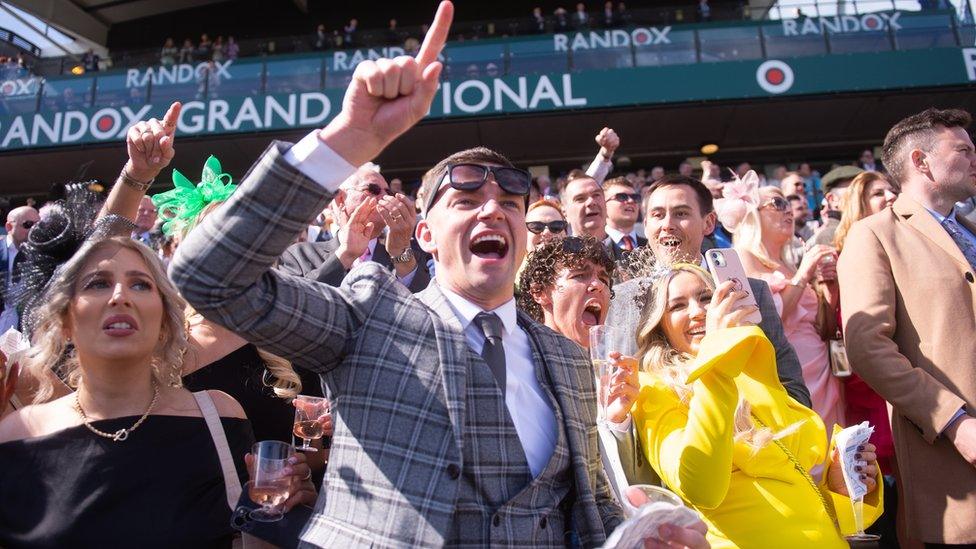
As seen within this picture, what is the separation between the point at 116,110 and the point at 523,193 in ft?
49.0

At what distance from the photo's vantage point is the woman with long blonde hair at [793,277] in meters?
3.81

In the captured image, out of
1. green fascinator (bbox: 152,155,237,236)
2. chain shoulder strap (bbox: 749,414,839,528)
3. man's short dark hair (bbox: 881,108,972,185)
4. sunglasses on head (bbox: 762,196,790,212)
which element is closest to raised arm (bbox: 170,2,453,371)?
chain shoulder strap (bbox: 749,414,839,528)

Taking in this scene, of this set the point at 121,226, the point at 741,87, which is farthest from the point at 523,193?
the point at 741,87

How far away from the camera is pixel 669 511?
5.30 ft

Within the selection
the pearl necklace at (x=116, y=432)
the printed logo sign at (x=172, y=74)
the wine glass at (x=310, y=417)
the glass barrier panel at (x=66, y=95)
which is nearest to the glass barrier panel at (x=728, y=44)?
the printed logo sign at (x=172, y=74)

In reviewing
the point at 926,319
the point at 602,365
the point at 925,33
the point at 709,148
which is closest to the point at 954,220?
the point at 926,319

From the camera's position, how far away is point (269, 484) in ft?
6.37

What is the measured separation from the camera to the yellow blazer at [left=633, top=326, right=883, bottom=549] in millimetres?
1962

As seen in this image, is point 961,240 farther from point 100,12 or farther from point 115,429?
point 100,12

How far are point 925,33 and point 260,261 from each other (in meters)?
16.3

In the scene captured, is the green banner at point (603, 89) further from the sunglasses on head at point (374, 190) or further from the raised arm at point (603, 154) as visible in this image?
the sunglasses on head at point (374, 190)

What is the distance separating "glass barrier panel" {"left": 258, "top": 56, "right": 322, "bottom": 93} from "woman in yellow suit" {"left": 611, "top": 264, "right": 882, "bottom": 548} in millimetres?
13011

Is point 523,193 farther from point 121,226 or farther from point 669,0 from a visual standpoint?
point 669,0

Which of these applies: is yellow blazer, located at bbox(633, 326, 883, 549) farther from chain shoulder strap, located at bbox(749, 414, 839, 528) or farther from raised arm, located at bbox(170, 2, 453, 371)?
raised arm, located at bbox(170, 2, 453, 371)
